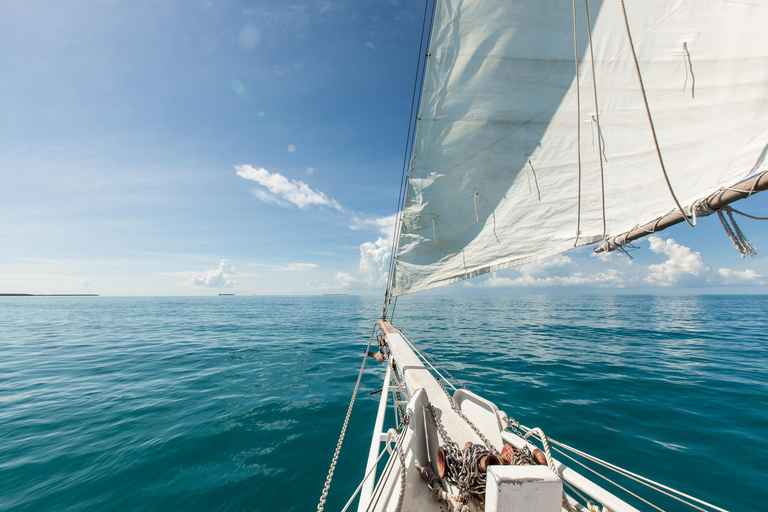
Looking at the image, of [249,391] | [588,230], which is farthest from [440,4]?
[249,391]

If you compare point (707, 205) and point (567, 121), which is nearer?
point (707, 205)

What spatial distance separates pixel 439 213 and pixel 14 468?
27.6 feet

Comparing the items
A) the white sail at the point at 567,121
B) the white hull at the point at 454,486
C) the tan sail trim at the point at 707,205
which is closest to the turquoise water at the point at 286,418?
the white hull at the point at 454,486

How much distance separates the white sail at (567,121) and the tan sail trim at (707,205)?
251 millimetres

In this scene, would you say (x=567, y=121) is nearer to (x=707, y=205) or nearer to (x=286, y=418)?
(x=707, y=205)

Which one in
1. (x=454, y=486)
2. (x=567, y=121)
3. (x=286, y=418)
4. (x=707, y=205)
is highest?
(x=567, y=121)

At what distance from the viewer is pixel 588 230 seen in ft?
12.7

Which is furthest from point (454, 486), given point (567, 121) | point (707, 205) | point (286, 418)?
point (286, 418)

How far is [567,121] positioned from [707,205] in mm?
2138

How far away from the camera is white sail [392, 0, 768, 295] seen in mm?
2682

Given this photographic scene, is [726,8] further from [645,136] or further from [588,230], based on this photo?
[588,230]

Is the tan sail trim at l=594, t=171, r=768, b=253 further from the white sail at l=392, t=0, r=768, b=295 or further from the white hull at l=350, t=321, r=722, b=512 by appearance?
the white hull at l=350, t=321, r=722, b=512

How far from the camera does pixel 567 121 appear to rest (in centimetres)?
395

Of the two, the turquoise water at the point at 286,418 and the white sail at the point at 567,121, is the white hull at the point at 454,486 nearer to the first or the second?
the turquoise water at the point at 286,418
